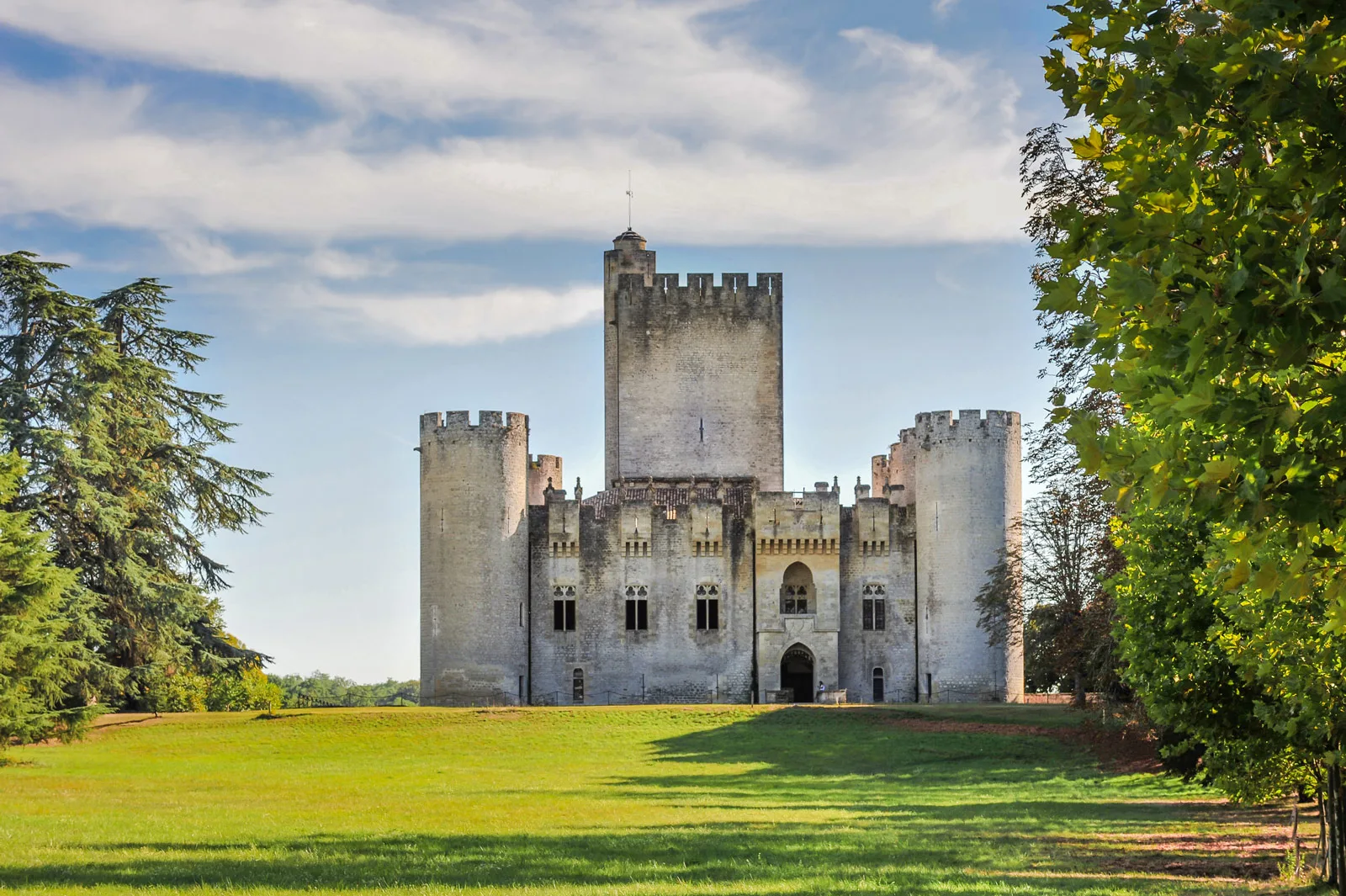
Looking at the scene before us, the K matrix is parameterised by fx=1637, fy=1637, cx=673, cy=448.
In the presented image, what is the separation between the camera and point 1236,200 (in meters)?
7.12

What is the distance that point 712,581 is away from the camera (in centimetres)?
5897

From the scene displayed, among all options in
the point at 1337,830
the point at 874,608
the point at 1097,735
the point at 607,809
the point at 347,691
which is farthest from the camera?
the point at 347,691

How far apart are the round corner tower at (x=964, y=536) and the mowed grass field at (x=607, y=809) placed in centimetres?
674

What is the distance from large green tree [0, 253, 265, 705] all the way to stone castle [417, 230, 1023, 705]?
25.2ft

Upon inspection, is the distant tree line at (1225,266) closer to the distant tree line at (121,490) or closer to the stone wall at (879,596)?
the distant tree line at (121,490)

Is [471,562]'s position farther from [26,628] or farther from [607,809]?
[607,809]

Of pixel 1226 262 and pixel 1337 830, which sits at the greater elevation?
pixel 1226 262

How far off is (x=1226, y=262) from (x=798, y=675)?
2102 inches

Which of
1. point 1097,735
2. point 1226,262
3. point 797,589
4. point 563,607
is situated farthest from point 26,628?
point 1226,262

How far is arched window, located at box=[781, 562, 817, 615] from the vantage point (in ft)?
194

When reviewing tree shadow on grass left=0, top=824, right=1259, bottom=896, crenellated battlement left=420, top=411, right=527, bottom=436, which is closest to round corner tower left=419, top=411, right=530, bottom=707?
crenellated battlement left=420, top=411, right=527, bottom=436

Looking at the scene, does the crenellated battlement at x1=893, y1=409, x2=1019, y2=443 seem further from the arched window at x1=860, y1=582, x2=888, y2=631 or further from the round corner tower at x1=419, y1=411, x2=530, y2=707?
the round corner tower at x1=419, y1=411, x2=530, y2=707

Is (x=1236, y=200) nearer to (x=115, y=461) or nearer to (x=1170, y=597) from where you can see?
(x=1170, y=597)

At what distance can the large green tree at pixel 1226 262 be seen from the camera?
662 cm
